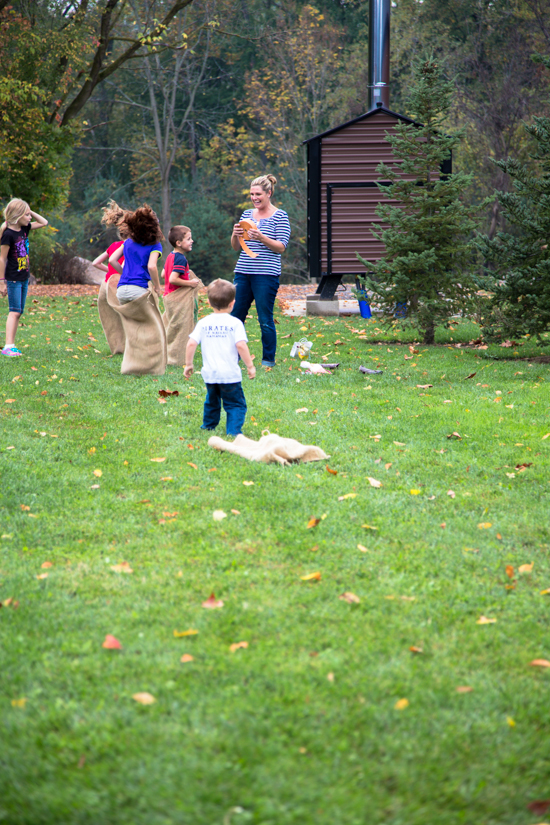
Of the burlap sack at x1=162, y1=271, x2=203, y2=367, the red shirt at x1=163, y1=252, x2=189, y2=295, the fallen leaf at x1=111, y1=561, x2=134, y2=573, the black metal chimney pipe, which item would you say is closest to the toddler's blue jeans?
the fallen leaf at x1=111, y1=561, x2=134, y2=573

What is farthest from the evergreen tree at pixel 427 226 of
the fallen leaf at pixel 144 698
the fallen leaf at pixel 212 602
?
the fallen leaf at pixel 144 698

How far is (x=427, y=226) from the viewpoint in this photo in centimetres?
1035

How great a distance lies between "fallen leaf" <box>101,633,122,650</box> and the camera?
2.94 m

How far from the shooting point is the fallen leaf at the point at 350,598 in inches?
131

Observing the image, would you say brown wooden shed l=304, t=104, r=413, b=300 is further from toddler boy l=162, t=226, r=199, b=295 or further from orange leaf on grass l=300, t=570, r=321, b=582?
orange leaf on grass l=300, t=570, r=321, b=582

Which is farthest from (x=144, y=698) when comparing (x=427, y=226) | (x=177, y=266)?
(x=427, y=226)

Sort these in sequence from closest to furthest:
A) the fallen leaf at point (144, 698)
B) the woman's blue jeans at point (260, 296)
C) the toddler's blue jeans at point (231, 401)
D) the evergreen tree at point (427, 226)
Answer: the fallen leaf at point (144, 698) → the toddler's blue jeans at point (231, 401) → the woman's blue jeans at point (260, 296) → the evergreen tree at point (427, 226)

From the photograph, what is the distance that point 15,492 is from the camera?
4.69 meters

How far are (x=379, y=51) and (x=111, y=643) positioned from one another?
16.1 metres

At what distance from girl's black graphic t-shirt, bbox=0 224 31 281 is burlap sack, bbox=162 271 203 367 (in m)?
1.98

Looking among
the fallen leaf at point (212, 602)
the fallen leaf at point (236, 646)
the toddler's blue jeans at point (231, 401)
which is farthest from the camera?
the toddler's blue jeans at point (231, 401)

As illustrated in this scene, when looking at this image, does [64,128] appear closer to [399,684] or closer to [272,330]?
[272,330]

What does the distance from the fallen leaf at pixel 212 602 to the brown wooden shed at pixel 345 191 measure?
12.6m

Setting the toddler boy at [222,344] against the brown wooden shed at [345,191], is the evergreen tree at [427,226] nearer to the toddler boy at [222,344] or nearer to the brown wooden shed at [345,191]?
the brown wooden shed at [345,191]
